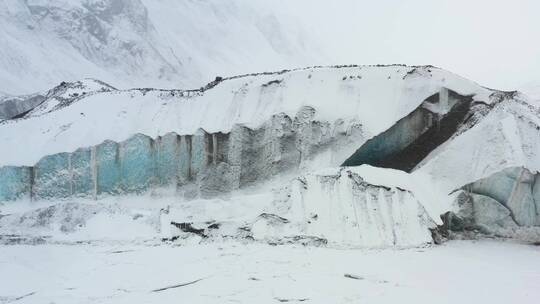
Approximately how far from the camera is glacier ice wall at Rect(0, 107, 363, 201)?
19344mm

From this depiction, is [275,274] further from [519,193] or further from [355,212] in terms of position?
[519,193]

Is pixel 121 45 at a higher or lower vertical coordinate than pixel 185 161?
higher

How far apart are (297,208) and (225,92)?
7.21 m

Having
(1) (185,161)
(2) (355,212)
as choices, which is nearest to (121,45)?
(1) (185,161)

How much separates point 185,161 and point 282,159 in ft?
12.7

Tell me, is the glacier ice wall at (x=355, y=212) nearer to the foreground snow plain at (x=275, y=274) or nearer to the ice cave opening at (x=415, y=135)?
the foreground snow plain at (x=275, y=274)

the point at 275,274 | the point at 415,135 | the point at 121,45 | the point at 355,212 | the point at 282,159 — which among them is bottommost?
the point at 275,274

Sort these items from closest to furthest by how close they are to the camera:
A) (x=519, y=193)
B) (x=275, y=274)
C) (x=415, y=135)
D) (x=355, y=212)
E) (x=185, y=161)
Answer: (x=275, y=274)
(x=519, y=193)
(x=355, y=212)
(x=415, y=135)
(x=185, y=161)

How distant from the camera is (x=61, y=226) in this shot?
61.4 ft

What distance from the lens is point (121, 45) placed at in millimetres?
75875

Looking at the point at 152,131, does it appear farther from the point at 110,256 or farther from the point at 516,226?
the point at 516,226

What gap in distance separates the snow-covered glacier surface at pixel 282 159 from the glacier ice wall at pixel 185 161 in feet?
0.14

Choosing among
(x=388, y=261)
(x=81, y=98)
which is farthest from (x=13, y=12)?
(x=388, y=261)

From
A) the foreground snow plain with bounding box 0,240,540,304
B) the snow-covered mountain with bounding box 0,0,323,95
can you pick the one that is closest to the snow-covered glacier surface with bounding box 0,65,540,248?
the foreground snow plain with bounding box 0,240,540,304
